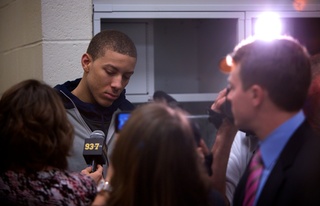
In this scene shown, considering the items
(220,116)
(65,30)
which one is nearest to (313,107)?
(220,116)

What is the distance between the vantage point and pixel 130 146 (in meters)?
1.38

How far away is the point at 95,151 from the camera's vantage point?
2006mm

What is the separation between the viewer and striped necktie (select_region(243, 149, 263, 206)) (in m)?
1.44

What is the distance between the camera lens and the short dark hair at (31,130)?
169 cm

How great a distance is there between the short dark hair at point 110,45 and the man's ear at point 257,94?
4.06 ft

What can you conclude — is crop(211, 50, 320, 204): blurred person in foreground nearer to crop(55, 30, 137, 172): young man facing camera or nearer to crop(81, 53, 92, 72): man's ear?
crop(55, 30, 137, 172): young man facing camera

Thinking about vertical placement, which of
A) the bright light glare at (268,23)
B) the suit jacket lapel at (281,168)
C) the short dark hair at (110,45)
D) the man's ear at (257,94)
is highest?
the bright light glare at (268,23)

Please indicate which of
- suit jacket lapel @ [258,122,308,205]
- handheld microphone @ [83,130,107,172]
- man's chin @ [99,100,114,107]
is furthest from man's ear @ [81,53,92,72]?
suit jacket lapel @ [258,122,308,205]

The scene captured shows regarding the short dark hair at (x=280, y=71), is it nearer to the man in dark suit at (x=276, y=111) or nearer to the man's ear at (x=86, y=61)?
the man in dark suit at (x=276, y=111)

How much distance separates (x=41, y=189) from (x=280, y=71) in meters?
0.88

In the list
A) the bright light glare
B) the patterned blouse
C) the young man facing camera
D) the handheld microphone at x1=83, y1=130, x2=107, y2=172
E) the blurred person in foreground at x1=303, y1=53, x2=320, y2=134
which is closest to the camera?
the patterned blouse

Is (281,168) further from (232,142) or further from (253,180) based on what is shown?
(232,142)

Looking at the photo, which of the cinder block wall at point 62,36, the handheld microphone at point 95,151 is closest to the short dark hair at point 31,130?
the handheld microphone at point 95,151

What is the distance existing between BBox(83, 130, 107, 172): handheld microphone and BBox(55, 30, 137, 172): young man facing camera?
0.42m
